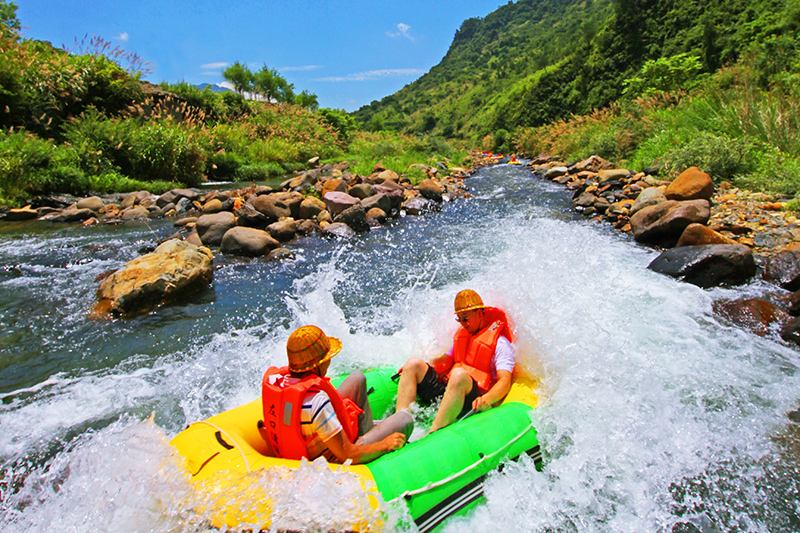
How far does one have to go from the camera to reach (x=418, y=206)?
1313 cm

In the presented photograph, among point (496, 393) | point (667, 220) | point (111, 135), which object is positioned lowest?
point (667, 220)

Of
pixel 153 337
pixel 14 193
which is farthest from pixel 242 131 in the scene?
pixel 153 337

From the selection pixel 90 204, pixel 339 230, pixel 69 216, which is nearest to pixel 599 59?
pixel 339 230

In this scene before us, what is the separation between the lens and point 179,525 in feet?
7.90

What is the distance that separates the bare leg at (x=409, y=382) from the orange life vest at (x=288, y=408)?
3.34 ft

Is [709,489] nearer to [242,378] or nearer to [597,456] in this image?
[597,456]

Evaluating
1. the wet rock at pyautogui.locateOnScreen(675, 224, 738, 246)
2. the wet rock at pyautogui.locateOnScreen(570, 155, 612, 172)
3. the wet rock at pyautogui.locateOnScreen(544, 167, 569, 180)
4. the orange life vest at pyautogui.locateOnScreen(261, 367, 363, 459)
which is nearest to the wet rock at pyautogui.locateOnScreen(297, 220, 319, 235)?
the wet rock at pyautogui.locateOnScreen(675, 224, 738, 246)

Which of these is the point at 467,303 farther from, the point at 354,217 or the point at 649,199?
the point at 649,199

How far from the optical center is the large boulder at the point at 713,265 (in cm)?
646

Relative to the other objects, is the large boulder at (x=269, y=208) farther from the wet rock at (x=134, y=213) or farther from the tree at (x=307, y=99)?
the tree at (x=307, y=99)

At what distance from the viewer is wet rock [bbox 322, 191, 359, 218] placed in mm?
11461

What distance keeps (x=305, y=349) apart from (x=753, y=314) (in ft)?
17.9

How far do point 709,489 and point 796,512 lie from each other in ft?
1.55

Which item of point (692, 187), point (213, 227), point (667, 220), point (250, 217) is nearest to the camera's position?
point (667, 220)
